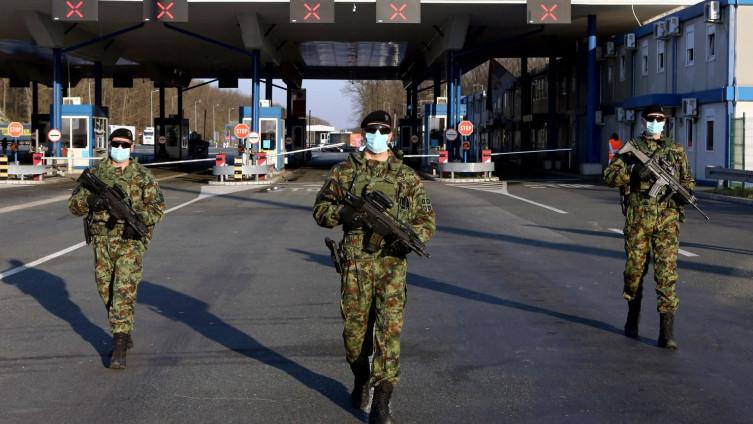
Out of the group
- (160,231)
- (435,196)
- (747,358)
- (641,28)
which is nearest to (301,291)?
(747,358)

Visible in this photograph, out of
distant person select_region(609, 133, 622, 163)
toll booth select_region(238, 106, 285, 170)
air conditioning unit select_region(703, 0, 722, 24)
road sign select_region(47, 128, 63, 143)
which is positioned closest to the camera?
distant person select_region(609, 133, 622, 163)

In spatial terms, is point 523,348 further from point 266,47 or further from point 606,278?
point 266,47

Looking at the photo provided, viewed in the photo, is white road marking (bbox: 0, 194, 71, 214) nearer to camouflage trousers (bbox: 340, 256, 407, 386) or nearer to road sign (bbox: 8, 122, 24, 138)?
road sign (bbox: 8, 122, 24, 138)

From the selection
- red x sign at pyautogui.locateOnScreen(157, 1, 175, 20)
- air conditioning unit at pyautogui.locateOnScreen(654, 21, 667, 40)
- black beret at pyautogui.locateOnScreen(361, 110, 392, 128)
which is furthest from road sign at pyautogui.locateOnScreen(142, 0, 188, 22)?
black beret at pyautogui.locateOnScreen(361, 110, 392, 128)

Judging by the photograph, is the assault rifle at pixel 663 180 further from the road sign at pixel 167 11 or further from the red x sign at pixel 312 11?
the road sign at pixel 167 11

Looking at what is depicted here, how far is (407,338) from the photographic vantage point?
26.8ft

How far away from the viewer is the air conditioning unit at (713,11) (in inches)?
1320

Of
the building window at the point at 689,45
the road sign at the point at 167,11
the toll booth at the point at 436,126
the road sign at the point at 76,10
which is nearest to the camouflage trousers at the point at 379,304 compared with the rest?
the road sign at the point at 167,11

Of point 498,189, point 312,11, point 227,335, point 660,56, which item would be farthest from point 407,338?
point 660,56

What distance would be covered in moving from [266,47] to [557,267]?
34626 mm

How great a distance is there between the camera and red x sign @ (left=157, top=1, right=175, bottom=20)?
37094 millimetres

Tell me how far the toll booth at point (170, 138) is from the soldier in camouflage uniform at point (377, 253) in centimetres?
6384

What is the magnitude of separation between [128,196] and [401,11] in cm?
3040

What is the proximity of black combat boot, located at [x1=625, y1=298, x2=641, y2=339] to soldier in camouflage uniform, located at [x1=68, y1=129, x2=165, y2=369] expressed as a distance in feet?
12.4
